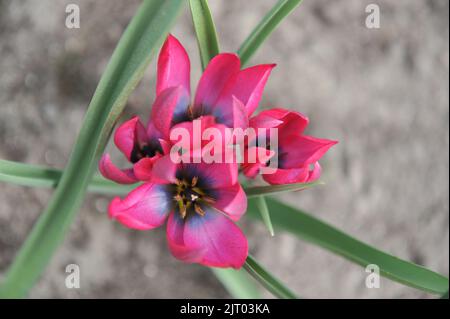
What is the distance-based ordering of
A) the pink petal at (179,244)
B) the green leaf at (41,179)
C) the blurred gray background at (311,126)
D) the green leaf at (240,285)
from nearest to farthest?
1. the pink petal at (179,244)
2. the green leaf at (41,179)
3. the green leaf at (240,285)
4. the blurred gray background at (311,126)

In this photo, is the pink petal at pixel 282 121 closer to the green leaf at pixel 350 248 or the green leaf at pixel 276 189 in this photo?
the green leaf at pixel 276 189

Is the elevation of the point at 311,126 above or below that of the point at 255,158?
above

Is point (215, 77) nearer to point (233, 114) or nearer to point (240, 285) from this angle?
point (233, 114)

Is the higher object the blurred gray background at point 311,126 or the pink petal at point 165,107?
the blurred gray background at point 311,126

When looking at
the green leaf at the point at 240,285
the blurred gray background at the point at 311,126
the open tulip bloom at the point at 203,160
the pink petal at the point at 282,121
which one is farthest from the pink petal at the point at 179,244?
the blurred gray background at the point at 311,126

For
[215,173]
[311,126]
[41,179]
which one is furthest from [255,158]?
[311,126]
